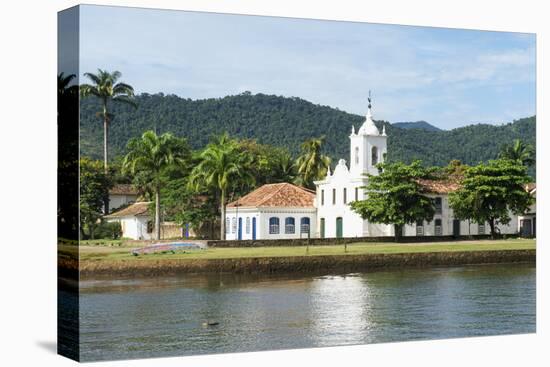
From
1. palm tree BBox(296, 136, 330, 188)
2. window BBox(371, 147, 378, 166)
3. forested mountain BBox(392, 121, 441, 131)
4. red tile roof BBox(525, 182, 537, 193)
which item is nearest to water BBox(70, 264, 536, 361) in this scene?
red tile roof BBox(525, 182, 537, 193)

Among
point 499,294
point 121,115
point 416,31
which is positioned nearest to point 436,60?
point 416,31

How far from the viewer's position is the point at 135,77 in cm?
1566

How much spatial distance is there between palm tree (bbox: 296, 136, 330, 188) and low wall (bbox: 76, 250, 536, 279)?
4.40ft

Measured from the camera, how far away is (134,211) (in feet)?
52.9

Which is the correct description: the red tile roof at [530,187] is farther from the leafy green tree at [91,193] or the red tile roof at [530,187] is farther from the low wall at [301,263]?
the leafy green tree at [91,193]

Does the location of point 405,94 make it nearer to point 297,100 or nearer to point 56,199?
point 297,100

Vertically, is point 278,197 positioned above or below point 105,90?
below

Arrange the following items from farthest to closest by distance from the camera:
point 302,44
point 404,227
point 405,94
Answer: point 404,227
point 405,94
point 302,44

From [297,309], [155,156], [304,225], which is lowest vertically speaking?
[297,309]

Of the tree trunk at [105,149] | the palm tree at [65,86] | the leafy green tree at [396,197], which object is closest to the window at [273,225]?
the leafy green tree at [396,197]

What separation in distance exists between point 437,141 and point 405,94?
127cm

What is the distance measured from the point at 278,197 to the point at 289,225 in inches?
20.6

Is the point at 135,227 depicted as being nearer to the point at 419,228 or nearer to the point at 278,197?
the point at 278,197

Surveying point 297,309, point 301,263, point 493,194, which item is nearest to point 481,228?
point 493,194
